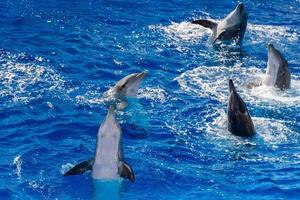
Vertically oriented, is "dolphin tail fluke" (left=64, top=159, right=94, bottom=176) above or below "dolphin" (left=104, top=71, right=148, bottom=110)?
below

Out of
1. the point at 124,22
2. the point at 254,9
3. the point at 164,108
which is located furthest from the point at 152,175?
the point at 254,9

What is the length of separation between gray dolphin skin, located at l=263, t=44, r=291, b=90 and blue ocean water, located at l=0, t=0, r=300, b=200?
282 mm

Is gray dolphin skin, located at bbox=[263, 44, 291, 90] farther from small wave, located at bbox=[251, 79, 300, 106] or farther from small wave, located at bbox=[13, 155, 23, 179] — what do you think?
small wave, located at bbox=[13, 155, 23, 179]

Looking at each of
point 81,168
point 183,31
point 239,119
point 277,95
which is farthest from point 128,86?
point 183,31

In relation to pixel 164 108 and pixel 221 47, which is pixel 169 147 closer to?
pixel 164 108

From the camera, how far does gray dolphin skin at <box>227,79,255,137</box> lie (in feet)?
37.6

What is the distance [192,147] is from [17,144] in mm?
2842

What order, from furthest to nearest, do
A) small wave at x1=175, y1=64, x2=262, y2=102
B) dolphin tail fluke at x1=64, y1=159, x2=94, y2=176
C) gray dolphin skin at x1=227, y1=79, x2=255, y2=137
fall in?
small wave at x1=175, y1=64, x2=262, y2=102, gray dolphin skin at x1=227, y1=79, x2=255, y2=137, dolphin tail fluke at x1=64, y1=159, x2=94, y2=176

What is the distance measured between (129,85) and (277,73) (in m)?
3.13

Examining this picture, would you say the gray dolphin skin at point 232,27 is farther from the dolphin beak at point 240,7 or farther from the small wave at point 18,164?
the small wave at point 18,164

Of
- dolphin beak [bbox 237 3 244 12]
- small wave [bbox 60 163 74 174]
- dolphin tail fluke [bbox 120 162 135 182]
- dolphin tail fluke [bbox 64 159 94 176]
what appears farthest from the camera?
dolphin beak [bbox 237 3 244 12]

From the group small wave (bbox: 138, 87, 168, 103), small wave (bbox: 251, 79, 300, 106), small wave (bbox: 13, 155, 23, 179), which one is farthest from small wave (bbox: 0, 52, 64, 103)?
small wave (bbox: 251, 79, 300, 106)

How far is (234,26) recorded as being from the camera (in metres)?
17.0

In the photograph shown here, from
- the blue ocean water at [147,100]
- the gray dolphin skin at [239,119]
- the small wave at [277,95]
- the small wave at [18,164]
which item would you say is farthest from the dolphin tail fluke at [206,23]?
the small wave at [18,164]
